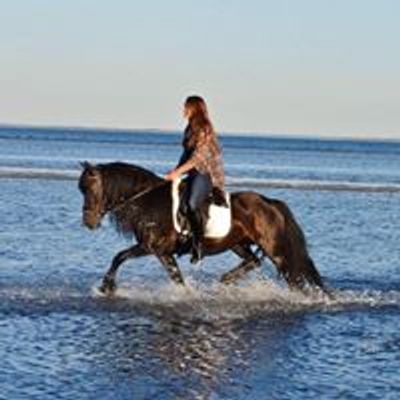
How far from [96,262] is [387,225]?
12070mm

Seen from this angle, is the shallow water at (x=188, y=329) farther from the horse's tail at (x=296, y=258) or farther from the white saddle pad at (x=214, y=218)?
the white saddle pad at (x=214, y=218)

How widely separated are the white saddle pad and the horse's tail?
28.8 inches

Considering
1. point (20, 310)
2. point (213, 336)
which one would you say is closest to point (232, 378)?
point (213, 336)

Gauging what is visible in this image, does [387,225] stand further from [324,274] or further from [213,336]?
[213,336]

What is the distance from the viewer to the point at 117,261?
14.4 metres

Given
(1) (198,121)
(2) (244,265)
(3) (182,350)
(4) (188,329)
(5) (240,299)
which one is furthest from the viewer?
(2) (244,265)

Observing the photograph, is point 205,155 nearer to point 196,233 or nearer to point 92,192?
point 196,233

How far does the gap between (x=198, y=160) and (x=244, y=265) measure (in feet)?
5.48

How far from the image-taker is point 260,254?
1579 centimetres

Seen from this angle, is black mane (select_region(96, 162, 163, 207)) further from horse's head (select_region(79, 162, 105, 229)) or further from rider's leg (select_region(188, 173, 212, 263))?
rider's leg (select_region(188, 173, 212, 263))

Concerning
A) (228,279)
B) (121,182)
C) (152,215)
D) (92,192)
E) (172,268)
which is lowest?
(228,279)

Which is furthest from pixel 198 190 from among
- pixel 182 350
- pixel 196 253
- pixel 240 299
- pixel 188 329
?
pixel 182 350

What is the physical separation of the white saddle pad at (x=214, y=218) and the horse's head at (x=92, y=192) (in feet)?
2.79

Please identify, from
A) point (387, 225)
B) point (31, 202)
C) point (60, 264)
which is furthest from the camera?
point (31, 202)
